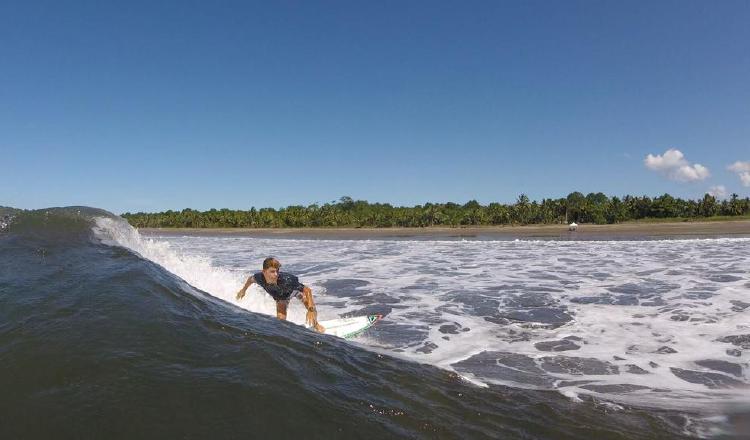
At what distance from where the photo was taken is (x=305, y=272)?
736 inches

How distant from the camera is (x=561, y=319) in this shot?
31.9 feet

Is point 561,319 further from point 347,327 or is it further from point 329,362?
point 329,362

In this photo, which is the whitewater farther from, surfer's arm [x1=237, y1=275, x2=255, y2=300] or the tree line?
the tree line

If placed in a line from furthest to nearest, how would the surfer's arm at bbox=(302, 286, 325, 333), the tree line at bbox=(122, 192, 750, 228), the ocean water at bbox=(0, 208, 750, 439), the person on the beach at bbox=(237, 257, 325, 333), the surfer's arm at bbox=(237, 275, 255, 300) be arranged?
the tree line at bbox=(122, 192, 750, 228) < the surfer's arm at bbox=(237, 275, 255, 300) < the person on the beach at bbox=(237, 257, 325, 333) < the surfer's arm at bbox=(302, 286, 325, 333) < the ocean water at bbox=(0, 208, 750, 439)

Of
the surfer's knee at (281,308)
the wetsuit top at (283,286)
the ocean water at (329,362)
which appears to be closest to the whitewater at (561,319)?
the ocean water at (329,362)

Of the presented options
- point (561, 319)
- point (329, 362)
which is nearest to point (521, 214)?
point (561, 319)

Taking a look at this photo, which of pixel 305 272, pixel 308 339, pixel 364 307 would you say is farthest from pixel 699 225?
pixel 308 339

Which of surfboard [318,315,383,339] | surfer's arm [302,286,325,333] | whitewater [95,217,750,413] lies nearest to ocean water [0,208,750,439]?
whitewater [95,217,750,413]

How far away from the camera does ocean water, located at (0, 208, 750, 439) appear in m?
3.34

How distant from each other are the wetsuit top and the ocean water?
99cm

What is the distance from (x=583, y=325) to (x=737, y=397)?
3959 mm

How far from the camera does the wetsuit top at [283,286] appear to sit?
25.9 feet

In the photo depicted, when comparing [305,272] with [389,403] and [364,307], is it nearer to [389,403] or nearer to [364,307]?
[364,307]

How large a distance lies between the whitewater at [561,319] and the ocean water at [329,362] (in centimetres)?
6
